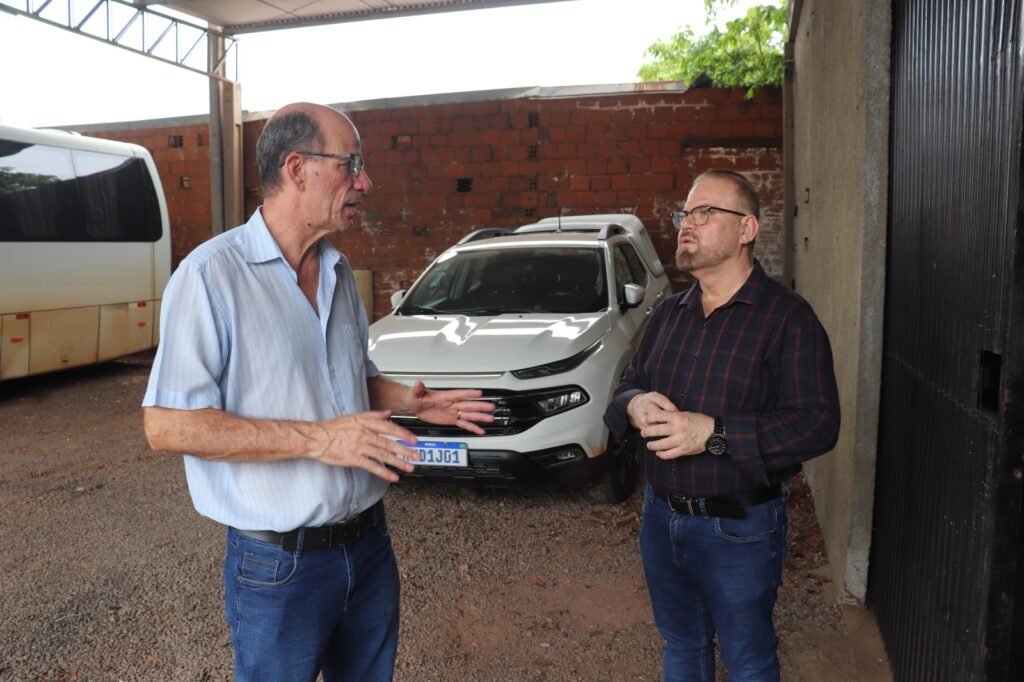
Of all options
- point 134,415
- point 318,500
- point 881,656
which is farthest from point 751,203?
point 134,415

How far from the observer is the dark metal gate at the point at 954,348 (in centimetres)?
188

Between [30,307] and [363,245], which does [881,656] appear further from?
[363,245]

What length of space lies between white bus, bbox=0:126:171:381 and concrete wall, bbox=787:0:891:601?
794 centimetres

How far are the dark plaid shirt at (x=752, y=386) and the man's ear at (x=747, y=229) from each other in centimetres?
10

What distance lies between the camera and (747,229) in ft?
7.93

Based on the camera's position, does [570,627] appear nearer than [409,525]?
Yes

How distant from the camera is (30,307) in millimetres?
8609

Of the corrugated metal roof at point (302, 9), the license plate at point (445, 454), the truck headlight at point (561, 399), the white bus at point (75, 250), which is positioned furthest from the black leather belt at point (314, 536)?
the corrugated metal roof at point (302, 9)

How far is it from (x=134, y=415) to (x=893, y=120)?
7.45 m

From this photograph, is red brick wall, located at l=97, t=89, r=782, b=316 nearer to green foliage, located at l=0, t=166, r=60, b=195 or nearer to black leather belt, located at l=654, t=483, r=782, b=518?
green foliage, located at l=0, t=166, r=60, b=195

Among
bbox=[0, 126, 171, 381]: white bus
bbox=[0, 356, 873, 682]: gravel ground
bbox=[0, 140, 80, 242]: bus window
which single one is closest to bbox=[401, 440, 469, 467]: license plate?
bbox=[0, 356, 873, 682]: gravel ground

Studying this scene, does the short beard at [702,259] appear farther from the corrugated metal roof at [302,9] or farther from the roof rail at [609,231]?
the corrugated metal roof at [302,9]

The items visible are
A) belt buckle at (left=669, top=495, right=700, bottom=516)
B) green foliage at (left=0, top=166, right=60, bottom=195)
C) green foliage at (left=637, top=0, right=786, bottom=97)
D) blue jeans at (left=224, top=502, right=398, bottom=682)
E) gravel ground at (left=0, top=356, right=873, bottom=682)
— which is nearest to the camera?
blue jeans at (left=224, top=502, right=398, bottom=682)

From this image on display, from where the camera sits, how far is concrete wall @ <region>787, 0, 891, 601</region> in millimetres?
3396
